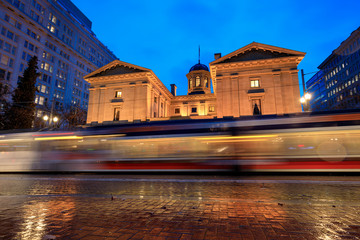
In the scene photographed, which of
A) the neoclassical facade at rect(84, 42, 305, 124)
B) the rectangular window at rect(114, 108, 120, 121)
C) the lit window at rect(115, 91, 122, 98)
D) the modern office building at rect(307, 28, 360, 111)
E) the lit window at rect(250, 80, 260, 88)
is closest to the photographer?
the neoclassical facade at rect(84, 42, 305, 124)

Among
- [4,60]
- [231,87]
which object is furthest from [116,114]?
[4,60]

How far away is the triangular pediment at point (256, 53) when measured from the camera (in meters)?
30.4

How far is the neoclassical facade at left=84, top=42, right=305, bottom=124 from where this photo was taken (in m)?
30.2

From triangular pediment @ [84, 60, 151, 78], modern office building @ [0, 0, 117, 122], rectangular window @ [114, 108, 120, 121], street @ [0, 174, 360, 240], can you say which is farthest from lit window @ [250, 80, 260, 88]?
modern office building @ [0, 0, 117, 122]

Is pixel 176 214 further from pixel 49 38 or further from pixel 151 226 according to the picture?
pixel 49 38

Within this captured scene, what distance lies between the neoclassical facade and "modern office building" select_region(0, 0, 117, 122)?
10847 millimetres

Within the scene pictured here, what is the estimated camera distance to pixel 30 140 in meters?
12.9

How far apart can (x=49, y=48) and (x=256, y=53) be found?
5784 centimetres

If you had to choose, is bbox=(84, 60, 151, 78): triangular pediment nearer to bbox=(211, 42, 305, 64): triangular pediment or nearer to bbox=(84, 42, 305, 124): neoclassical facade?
bbox=(84, 42, 305, 124): neoclassical facade

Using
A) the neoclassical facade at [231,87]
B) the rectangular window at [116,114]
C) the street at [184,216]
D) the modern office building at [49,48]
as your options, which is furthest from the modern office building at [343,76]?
the modern office building at [49,48]

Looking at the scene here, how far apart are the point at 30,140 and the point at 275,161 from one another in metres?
15.4

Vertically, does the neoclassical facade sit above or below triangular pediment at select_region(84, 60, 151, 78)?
below

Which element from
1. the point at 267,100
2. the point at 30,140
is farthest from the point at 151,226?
the point at 267,100

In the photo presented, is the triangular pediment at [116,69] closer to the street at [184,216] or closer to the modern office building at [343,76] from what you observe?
the street at [184,216]
